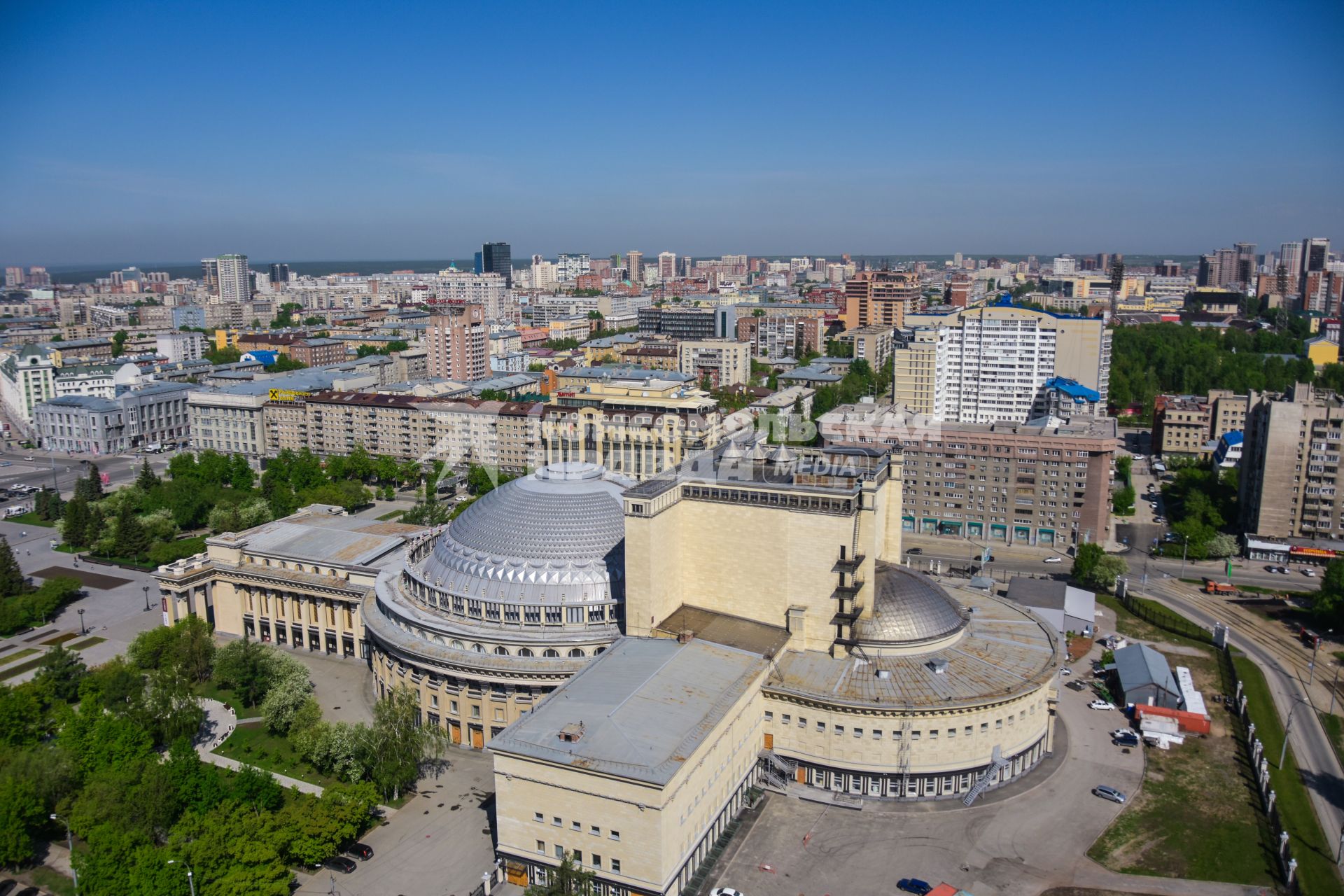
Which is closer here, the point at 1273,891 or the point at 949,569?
the point at 1273,891

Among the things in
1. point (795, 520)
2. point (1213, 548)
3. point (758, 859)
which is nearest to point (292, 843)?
point (758, 859)

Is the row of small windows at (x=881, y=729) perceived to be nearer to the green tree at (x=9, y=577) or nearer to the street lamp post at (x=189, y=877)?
the street lamp post at (x=189, y=877)

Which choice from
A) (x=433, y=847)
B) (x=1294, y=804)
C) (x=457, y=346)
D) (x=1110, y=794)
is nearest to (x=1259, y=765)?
(x=1294, y=804)

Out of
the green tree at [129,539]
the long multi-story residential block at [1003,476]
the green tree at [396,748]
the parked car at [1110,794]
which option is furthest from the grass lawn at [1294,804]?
the green tree at [129,539]

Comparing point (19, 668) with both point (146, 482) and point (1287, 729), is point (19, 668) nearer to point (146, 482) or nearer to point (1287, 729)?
point (146, 482)

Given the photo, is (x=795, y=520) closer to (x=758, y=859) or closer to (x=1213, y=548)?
(x=758, y=859)
